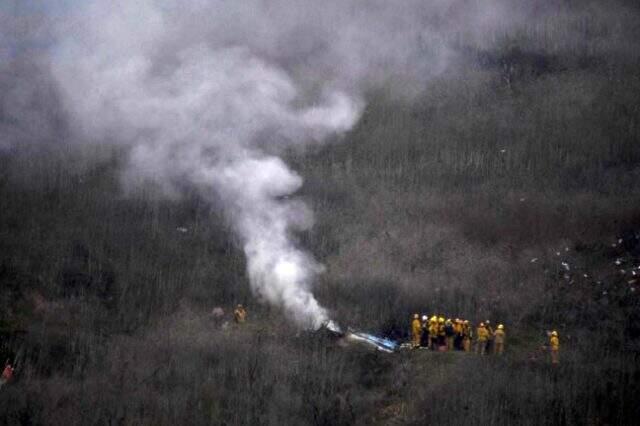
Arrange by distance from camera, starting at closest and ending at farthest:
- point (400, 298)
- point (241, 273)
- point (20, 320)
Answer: point (20, 320)
point (400, 298)
point (241, 273)

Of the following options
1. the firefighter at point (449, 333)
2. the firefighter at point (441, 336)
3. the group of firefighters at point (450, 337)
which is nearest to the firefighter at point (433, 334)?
the group of firefighters at point (450, 337)

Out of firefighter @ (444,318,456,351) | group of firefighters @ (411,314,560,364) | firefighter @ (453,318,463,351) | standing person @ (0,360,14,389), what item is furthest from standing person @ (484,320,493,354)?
standing person @ (0,360,14,389)

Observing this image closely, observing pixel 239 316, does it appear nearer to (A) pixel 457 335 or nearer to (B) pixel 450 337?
(B) pixel 450 337

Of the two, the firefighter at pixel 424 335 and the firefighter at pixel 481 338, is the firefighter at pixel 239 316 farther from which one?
the firefighter at pixel 481 338

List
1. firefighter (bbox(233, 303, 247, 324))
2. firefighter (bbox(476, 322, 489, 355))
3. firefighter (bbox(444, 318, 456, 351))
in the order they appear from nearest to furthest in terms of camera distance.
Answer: firefighter (bbox(476, 322, 489, 355)) < firefighter (bbox(444, 318, 456, 351)) < firefighter (bbox(233, 303, 247, 324))

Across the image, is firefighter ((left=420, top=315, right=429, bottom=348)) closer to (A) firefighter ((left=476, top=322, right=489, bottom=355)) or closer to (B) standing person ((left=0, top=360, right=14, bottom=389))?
(A) firefighter ((left=476, top=322, right=489, bottom=355))

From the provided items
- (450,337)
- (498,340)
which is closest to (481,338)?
(498,340)

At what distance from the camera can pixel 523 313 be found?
29734 millimetres

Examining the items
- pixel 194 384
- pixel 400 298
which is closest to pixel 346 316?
pixel 400 298

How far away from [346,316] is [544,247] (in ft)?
38.4

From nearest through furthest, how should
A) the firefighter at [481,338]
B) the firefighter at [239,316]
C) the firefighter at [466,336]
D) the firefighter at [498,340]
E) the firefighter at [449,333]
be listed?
the firefighter at [481,338] → the firefighter at [498,340] → the firefighter at [449,333] → the firefighter at [466,336] → the firefighter at [239,316]

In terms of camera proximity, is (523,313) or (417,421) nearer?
(417,421)

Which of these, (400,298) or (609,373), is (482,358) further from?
(400,298)

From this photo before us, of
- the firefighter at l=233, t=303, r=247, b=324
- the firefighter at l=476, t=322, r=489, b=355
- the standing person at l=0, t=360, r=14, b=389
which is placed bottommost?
the standing person at l=0, t=360, r=14, b=389
